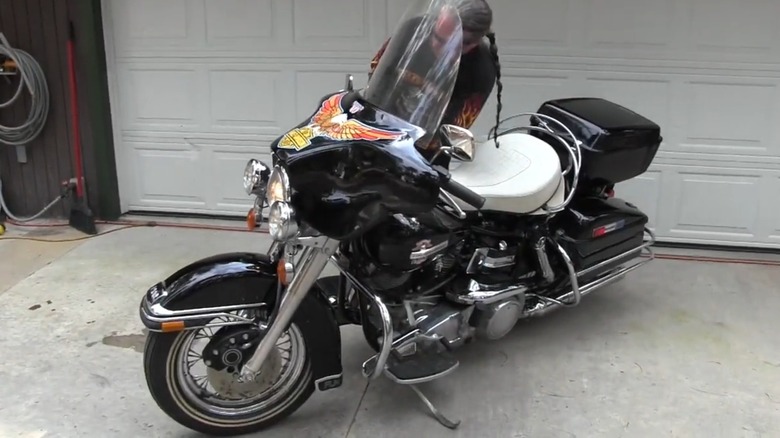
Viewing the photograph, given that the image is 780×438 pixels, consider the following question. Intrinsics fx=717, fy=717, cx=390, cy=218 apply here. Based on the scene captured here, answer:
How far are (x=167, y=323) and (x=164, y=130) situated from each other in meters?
2.97

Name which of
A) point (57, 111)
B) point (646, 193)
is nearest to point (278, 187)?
point (646, 193)

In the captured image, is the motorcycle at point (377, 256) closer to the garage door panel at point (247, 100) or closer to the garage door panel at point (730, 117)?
the garage door panel at point (730, 117)

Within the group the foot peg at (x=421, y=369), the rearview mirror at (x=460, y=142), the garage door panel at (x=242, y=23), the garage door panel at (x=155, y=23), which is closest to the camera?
the rearview mirror at (x=460, y=142)

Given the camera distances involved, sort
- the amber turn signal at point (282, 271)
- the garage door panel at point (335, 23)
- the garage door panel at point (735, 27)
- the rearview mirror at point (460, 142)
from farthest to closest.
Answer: the garage door panel at point (335, 23) → the garage door panel at point (735, 27) → the amber turn signal at point (282, 271) → the rearview mirror at point (460, 142)

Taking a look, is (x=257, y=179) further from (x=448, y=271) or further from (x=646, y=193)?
(x=646, y=193)

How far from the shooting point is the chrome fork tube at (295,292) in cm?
246

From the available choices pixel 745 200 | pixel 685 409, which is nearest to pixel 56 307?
pixel 685 409

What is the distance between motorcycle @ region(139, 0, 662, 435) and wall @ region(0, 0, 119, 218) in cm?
279

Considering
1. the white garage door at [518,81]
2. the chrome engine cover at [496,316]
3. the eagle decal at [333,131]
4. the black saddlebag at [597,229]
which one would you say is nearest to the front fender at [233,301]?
the eagle decal at [333,131]

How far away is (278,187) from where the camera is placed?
2.30 m

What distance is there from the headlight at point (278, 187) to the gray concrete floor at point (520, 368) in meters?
0.99

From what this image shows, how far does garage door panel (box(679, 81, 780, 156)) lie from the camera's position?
4.31 meters

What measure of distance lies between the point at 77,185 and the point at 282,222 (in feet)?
11.0

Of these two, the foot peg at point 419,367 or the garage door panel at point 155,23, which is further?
the garage door panel at point 155,23
